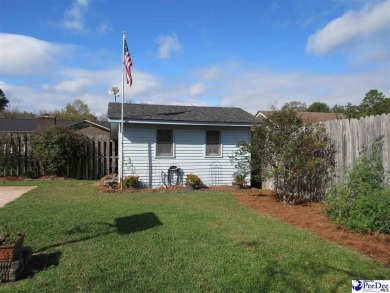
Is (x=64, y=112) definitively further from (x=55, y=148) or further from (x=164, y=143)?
(x=164, y=143)

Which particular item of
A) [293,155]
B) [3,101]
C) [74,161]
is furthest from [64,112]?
[293,155]

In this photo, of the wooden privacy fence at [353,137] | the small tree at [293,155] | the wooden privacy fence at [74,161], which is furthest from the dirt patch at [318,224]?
the wooden privacy fence at [74,161]

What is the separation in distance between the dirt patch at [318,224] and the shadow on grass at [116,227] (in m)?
3.04

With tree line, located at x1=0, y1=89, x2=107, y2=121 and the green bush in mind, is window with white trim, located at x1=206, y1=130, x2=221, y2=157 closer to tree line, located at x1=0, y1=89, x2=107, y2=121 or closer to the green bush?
the green bush

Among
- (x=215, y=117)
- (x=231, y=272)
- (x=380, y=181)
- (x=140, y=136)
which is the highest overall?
(x=215, y=117)

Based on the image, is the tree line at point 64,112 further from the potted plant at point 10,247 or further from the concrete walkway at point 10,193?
the potted plant at point 10,247

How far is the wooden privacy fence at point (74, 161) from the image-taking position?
49.0 feet

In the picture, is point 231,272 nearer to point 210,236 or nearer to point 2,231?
point 210,236

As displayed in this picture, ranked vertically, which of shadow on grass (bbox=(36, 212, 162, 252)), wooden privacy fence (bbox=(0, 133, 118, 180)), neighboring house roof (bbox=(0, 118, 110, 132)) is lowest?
shadow on grass (bbox=(36, 212, 162, 252))

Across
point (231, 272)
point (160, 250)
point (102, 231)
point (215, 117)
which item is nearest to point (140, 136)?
point (215, 117)

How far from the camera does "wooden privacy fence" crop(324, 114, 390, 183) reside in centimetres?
688

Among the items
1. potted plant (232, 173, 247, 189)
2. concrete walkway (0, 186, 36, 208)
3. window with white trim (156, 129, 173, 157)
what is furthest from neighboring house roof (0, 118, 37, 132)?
potted plant (232, 173, 247, 189)

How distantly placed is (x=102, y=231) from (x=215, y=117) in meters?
8.42

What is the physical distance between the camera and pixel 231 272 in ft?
14.0
